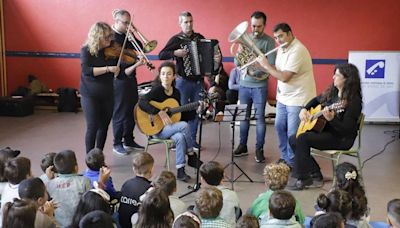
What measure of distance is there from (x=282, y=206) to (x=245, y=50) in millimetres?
2758

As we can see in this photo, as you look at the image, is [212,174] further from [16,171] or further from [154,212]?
[16,171]

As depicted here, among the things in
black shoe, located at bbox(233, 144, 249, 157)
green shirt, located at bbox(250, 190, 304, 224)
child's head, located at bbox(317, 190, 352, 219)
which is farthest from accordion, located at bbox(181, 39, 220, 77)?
child's head, located at bbox(317, 190, 352, 219)

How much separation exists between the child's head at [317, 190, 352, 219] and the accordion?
2944 mm

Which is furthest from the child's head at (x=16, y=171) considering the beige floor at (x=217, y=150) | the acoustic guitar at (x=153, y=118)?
the acoustic guitar at (x=153, y=118)

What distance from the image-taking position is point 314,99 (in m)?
5.07

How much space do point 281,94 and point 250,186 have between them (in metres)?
0.99

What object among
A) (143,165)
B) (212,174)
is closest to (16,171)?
(143,165)

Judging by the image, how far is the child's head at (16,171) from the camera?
11.3 feet

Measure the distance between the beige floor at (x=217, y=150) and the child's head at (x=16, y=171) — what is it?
166 centimetres

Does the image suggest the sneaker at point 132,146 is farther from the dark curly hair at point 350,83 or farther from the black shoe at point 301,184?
Answer: the dark curly hair at point 350,83

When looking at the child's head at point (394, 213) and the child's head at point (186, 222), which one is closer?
the child's head at point (186, 222)

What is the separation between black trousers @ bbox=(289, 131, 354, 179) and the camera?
4.86 metres

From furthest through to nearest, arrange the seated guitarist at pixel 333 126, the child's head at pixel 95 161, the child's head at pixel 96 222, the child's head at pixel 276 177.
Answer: the seated guitarist at pixel 333 126 → the child's head at pixel 95 161 → the child's head at pixel 276 177 → the child's head at pixel 96 222

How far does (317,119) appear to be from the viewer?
16.0 feet
